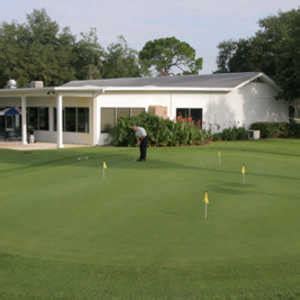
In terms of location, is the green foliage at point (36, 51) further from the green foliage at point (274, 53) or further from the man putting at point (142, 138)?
the man putting at point (142, 138)

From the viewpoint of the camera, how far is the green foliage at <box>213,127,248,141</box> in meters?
34.6

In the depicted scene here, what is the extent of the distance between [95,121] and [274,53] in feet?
75.5

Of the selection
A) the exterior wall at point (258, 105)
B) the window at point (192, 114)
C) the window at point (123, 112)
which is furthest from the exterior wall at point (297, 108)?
the window at point (123, 112)

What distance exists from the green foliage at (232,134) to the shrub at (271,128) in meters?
1.37

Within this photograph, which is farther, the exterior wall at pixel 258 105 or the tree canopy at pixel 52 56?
the tree canopy at pixel 52 56

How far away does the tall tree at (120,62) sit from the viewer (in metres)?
66.2

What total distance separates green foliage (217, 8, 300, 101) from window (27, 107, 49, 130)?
1683 cm

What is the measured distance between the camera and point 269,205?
1111 cm

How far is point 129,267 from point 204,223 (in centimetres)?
281

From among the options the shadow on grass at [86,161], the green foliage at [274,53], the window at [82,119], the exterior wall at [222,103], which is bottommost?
the shadow on grass at [86,161]

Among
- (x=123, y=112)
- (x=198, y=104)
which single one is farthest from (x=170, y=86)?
(x=123, y=112)

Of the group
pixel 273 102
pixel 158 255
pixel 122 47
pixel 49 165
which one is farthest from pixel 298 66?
pixel 122 47

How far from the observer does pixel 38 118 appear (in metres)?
34.2

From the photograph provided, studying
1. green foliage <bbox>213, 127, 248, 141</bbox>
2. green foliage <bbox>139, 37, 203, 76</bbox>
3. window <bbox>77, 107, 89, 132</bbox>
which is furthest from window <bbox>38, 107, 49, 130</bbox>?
green foliage <bbox>139, 37, 203, 76</bbox>
